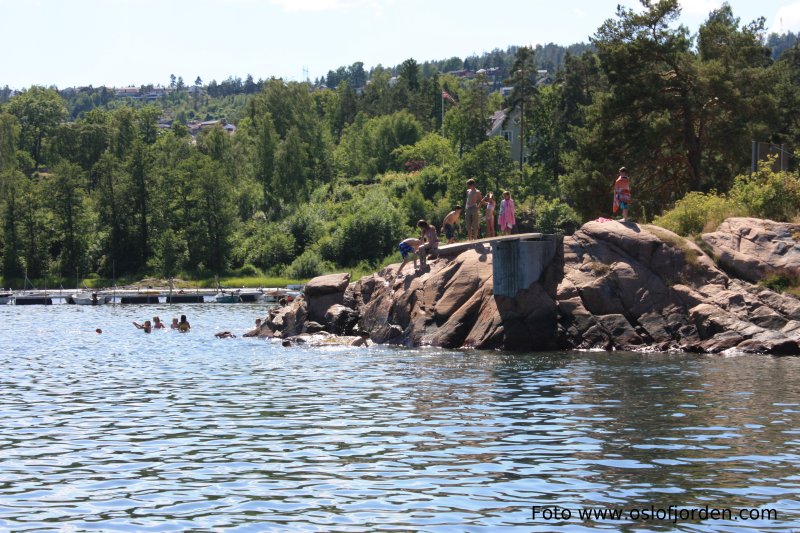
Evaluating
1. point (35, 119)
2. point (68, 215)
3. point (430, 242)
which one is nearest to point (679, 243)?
point (430, 242)

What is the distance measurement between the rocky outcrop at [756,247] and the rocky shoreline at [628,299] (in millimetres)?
37

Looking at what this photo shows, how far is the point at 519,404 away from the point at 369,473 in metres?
7.74

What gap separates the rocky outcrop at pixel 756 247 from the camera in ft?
115

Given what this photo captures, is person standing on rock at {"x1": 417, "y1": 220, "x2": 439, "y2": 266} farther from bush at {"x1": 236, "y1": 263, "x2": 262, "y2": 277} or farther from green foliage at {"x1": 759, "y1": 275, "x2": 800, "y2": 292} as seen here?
bush at {"x1": 236, "y1": 263, "x2": 262, "y2": 277}

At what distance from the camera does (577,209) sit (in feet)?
190

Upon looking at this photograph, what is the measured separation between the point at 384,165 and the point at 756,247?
10645 centimetres

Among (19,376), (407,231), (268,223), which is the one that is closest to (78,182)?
(268,223)

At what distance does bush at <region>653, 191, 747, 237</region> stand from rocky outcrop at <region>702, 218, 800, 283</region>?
152cm

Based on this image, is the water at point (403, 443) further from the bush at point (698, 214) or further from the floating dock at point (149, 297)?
A: the floating dock at point (149, 297)

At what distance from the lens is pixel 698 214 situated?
130 ft

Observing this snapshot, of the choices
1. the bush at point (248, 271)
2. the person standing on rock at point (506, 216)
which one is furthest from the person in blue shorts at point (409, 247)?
the bush at point (248, 271)

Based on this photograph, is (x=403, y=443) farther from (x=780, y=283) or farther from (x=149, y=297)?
(x=149, y=297)

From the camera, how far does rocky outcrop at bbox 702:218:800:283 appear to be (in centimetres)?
3509

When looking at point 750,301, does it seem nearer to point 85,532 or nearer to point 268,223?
point 85,532
